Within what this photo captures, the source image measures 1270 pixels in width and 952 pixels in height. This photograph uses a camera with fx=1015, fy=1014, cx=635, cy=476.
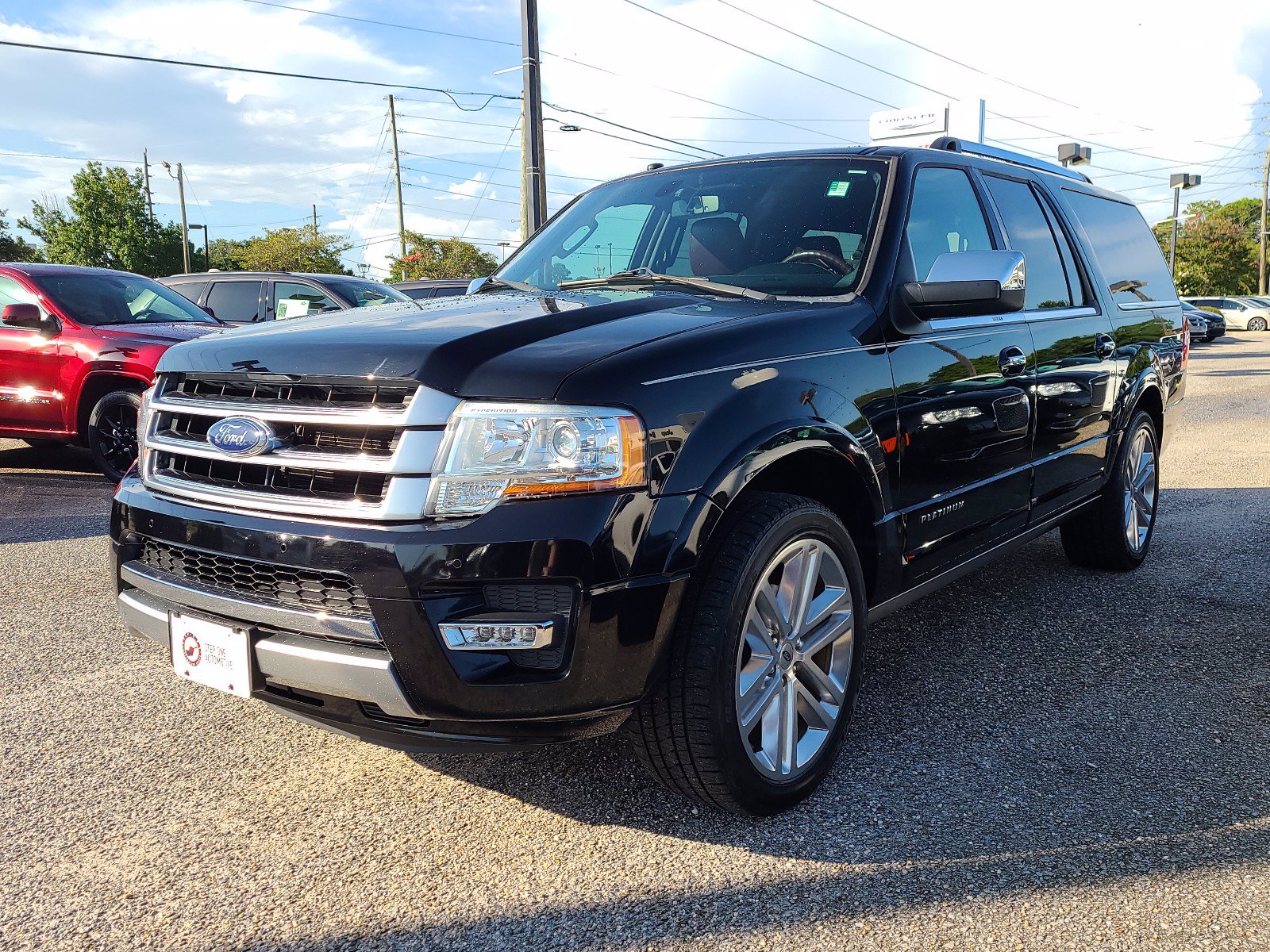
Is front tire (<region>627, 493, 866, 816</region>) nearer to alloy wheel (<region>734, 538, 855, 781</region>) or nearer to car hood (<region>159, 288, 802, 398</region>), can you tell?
alloy wheel (<region>734, 538, 855, 781</region>)

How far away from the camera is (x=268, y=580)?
93.4 inches

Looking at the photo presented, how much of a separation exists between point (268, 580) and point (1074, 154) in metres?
7.90

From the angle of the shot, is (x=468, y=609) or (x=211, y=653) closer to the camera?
(x=468, y=609)

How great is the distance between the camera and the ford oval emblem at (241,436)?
2434mm

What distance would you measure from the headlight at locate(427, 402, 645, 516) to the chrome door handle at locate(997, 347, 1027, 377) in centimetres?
193

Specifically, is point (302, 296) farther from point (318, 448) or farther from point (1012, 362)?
point (318, 448)

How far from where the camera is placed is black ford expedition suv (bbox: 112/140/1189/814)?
2211 millimetres

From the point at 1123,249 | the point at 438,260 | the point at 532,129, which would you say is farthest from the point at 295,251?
the point at 1123,249

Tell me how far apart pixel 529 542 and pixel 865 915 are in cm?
111

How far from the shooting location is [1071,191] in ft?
15.6

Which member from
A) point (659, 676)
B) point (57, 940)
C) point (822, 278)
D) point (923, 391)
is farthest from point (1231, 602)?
point (57, 940)

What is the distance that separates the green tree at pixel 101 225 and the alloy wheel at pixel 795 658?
61.4m

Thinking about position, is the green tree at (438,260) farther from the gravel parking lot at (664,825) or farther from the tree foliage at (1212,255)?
the gravel parking lot at (664,825)

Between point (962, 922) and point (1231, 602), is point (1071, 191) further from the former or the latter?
point (962, 922)
